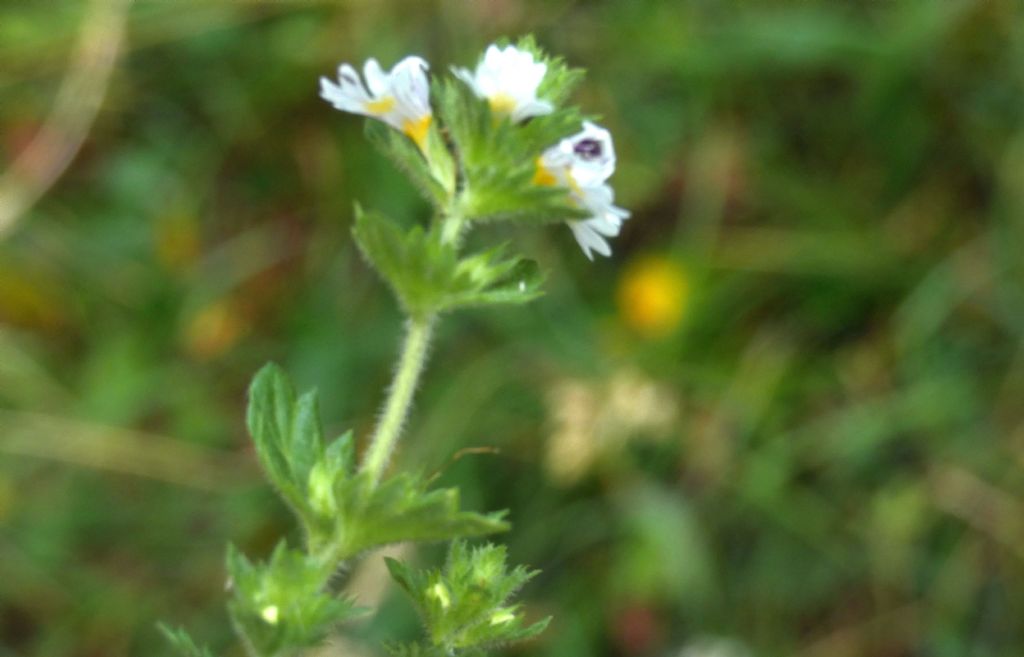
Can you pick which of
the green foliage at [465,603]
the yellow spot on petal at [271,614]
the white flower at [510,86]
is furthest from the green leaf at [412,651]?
the white flower at [510,86]

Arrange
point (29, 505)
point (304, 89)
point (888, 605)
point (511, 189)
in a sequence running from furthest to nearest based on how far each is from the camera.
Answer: point (304, 89) < point (888, 605) < point (29, 505) < point (511, 189)

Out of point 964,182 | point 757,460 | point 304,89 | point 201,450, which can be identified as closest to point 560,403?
point 757,460

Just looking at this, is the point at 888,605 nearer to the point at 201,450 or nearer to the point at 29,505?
the point at 201,450

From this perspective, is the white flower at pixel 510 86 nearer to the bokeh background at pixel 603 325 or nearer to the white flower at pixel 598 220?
the white flower at pixel 598 220

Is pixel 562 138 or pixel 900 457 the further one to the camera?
pixel 900 457

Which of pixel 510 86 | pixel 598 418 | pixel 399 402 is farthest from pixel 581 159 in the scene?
pixel 598 418
